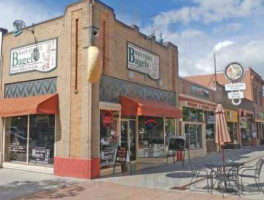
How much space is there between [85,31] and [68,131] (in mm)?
3794

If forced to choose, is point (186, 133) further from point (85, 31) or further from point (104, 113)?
point (85, 31)

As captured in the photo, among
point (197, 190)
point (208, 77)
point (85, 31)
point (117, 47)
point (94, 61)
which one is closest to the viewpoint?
point (197, 190)

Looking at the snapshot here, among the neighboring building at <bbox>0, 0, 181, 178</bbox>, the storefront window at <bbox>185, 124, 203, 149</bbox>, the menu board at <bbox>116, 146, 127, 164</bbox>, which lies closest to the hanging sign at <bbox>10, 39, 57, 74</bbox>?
the neighboring building at <bbox>0, 0, 181, 178</bbox>

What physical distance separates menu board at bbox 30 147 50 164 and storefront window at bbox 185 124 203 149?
9559 mm

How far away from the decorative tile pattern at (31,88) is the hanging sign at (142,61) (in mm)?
3433

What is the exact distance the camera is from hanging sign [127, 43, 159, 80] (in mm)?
15320

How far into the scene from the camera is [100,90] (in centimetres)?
1309

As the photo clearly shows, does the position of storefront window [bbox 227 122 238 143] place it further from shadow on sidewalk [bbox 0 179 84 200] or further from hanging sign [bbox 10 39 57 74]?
shadow on sidewalk [bbox 0 179 84 200]

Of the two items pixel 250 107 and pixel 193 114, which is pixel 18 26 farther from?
pixel 250 107

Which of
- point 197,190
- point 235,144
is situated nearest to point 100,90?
point 197,190

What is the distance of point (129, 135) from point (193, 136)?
7305mm

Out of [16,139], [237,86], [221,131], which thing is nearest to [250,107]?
[237,86]

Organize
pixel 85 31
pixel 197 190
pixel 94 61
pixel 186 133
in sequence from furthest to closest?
pixel 186 133 < pixel 85 31 < pixel 94 61 < pixel 197 190

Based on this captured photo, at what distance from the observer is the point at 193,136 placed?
21828mm
